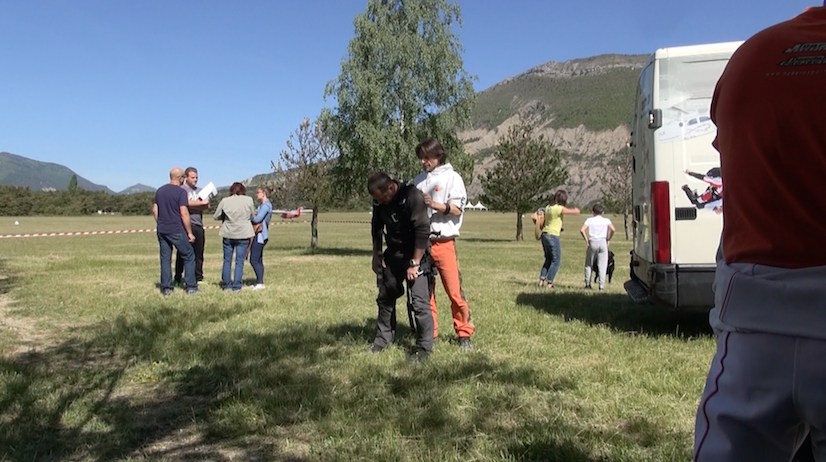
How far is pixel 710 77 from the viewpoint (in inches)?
235

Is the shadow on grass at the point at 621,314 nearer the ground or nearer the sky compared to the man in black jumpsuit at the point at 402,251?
nearer the ground

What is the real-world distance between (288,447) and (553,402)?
1.80 m

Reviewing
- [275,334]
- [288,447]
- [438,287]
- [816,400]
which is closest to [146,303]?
[275,334]

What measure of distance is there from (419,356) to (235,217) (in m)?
5.78

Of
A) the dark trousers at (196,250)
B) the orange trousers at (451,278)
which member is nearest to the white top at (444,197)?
the orange trousers at (451,278)

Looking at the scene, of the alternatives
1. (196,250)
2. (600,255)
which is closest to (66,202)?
(196,250)

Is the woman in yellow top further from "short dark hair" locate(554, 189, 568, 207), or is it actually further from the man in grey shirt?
the man in grey shirt

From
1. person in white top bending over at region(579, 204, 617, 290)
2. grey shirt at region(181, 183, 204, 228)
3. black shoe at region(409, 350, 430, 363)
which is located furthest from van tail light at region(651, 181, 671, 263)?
grey shirt at region(181, 183, 204, 228)

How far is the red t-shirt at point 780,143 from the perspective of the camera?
1.54m

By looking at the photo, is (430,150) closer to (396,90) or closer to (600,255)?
(600,255)

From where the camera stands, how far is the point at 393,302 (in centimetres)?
598

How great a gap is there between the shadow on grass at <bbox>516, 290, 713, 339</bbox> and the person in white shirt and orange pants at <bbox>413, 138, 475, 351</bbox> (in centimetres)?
207

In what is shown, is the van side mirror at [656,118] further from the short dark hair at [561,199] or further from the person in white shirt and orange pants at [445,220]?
the short dark hair at [561,199]

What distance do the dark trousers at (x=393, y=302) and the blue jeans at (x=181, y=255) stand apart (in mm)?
5173
